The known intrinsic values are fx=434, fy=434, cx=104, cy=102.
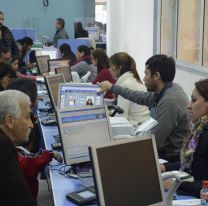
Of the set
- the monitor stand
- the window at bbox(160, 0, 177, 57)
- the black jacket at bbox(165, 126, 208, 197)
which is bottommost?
the monitor stand

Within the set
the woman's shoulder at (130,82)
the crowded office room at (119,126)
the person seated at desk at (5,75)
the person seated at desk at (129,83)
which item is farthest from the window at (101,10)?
the person seated at desk at (5,75)

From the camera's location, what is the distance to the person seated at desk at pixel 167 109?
3107mm

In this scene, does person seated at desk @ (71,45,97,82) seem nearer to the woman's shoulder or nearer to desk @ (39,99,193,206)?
the woman's shoulder

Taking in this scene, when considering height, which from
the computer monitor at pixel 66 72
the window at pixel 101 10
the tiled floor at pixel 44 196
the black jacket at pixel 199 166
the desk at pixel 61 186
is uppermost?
the window at pixel 101 10

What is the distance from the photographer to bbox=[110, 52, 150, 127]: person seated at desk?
14.1 ft

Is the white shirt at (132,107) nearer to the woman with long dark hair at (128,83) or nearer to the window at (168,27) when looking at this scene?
the woman with long dark hair at (128,83)

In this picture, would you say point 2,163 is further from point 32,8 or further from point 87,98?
point 32,8

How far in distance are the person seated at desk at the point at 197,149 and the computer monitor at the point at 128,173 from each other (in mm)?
476

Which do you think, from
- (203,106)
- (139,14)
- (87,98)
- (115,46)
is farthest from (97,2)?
(203,106)

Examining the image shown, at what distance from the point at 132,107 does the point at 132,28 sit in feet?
14.7

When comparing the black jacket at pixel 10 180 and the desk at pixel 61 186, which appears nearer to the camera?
the black jacket at pixel 10 180

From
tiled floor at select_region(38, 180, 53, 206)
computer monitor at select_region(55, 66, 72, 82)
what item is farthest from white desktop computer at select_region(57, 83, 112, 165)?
computer monitor at select_region(55, 66, 72, 82)

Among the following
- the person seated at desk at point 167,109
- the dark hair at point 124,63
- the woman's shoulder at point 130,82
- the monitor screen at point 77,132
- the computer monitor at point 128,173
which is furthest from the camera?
the dark hair at point 124,63

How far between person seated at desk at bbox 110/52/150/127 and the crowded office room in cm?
1
